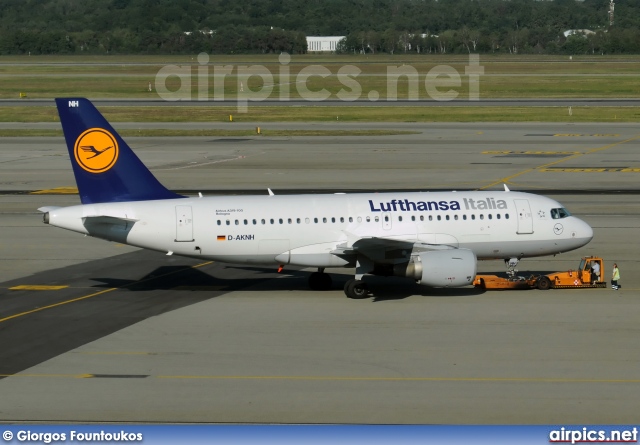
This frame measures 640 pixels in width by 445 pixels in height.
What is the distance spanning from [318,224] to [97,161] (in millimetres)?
9252

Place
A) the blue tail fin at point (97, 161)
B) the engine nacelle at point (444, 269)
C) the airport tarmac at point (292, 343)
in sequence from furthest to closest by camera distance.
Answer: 1. the blue tail fin at point (97, 161)
2. the engine nacelle at point (444, 269)
3. the airport tarmac at point (292, 343)

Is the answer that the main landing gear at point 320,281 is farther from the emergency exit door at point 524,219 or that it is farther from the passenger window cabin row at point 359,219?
the emergency exit door at point 524,219

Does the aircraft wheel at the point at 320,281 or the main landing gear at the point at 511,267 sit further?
the aircraft wheel at the point at 320,281

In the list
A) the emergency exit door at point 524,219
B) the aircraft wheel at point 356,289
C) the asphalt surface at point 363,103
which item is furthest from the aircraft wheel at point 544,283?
the asphalt surface at point 363,103

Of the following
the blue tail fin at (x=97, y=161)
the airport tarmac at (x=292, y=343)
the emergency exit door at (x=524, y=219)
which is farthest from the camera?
the emergency exit door at (x=524, y=219)

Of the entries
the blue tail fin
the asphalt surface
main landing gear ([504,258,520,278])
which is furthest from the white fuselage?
the asphalt surface

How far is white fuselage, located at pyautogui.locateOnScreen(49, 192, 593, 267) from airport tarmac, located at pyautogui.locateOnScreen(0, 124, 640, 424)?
2016 millimetres

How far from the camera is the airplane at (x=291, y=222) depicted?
38.1m

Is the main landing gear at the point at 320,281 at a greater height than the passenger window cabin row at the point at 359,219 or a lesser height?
lesser

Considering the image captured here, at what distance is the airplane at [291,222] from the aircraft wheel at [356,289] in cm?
5

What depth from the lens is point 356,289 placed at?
125 ft

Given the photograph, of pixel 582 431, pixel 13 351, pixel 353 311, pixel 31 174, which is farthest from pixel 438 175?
pixel 582 431

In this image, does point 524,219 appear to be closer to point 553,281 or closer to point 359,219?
point 553,281

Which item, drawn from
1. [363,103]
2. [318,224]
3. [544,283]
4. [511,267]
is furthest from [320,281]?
[363,103]
